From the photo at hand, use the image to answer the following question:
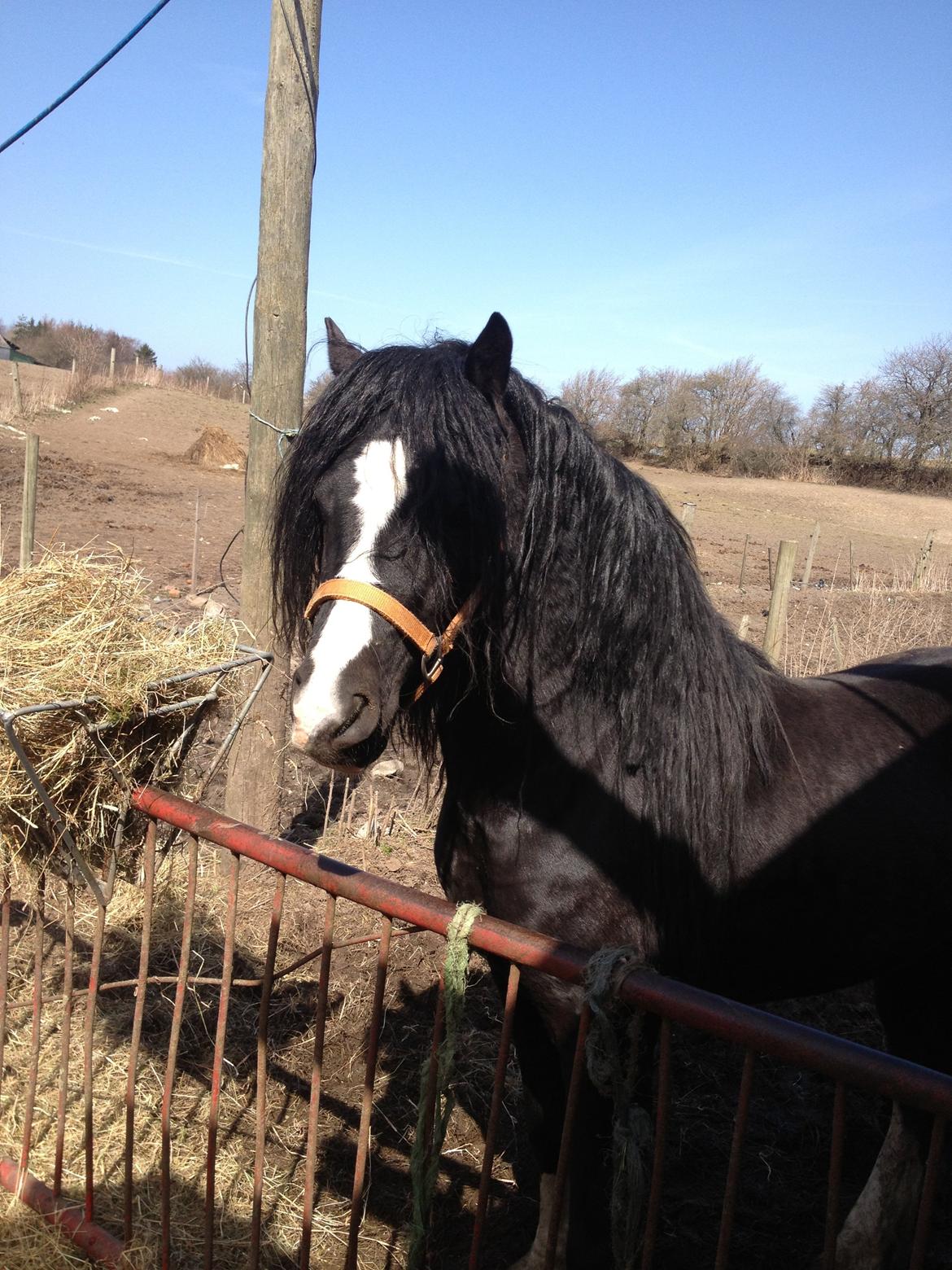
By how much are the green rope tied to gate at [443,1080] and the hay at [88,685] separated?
0.82 metres

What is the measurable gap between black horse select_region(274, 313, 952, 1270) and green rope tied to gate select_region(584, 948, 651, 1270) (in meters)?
0.47

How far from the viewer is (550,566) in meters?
1.89

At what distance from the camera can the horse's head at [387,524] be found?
5.15 ft

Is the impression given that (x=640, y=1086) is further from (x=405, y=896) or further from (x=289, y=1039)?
(x=289, y=1039)

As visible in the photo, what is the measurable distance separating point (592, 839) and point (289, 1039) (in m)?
1.92

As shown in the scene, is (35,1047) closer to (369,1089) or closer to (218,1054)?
(218,1054)

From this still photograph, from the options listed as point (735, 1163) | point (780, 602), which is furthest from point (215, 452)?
point (735, 1163)

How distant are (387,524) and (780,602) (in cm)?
515

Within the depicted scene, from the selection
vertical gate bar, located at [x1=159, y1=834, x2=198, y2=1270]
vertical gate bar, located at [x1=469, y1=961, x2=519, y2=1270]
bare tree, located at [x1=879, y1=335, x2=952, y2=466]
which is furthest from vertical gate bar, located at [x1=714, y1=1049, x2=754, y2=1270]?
bare tree, located at [x1=879, y1=335, x2=952, y2=466]

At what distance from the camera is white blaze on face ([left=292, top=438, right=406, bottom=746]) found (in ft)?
4.96

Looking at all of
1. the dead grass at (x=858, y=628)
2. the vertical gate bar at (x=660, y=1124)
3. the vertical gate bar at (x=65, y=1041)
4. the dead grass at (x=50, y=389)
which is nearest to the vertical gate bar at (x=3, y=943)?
the vertical gate bar at (x=65, y=1041)

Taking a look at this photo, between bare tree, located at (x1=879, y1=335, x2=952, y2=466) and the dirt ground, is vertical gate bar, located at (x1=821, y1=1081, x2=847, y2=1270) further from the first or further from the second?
bare tree, located at (x1=879, y1=335, x2=952, y2=466)

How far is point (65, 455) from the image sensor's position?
17.6m

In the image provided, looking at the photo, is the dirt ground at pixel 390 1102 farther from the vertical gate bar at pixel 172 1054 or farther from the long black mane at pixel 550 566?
the long black mane at pixel 550 566
